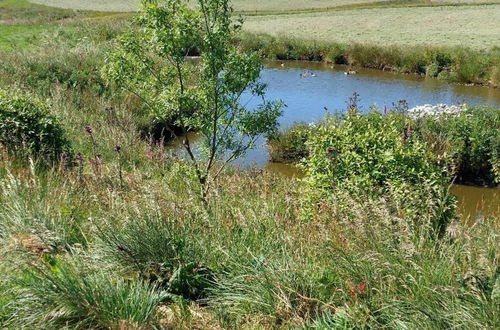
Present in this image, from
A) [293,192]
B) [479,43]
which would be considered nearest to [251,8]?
[479,43]

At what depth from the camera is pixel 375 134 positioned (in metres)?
7.01

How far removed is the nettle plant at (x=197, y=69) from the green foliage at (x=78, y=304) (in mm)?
4192

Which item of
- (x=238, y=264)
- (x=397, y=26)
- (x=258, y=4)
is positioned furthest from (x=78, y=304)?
(x=258, y=4)

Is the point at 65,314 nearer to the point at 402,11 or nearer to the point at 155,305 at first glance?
the point at 155,305

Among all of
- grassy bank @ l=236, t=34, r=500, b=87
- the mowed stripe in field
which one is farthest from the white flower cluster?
the mowed stripe in field

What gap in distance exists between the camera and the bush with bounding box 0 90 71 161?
8.72 meters

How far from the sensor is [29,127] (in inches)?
355

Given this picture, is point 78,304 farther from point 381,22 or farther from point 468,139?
point 381,22

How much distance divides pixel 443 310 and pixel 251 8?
231 ft

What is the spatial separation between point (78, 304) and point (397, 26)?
50.7 metres

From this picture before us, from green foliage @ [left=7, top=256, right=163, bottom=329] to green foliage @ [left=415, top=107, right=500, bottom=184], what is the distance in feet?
37.0

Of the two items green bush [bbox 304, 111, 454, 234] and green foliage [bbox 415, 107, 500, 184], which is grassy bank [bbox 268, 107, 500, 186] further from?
green bush [bbox 304, 111, 454, 234]

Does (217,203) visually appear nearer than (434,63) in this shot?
Yes

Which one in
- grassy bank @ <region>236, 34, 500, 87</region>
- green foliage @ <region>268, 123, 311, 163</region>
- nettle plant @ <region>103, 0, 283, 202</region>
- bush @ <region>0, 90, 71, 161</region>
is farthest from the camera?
grassy bank @ <region>236, 34, 500, 87</region>
